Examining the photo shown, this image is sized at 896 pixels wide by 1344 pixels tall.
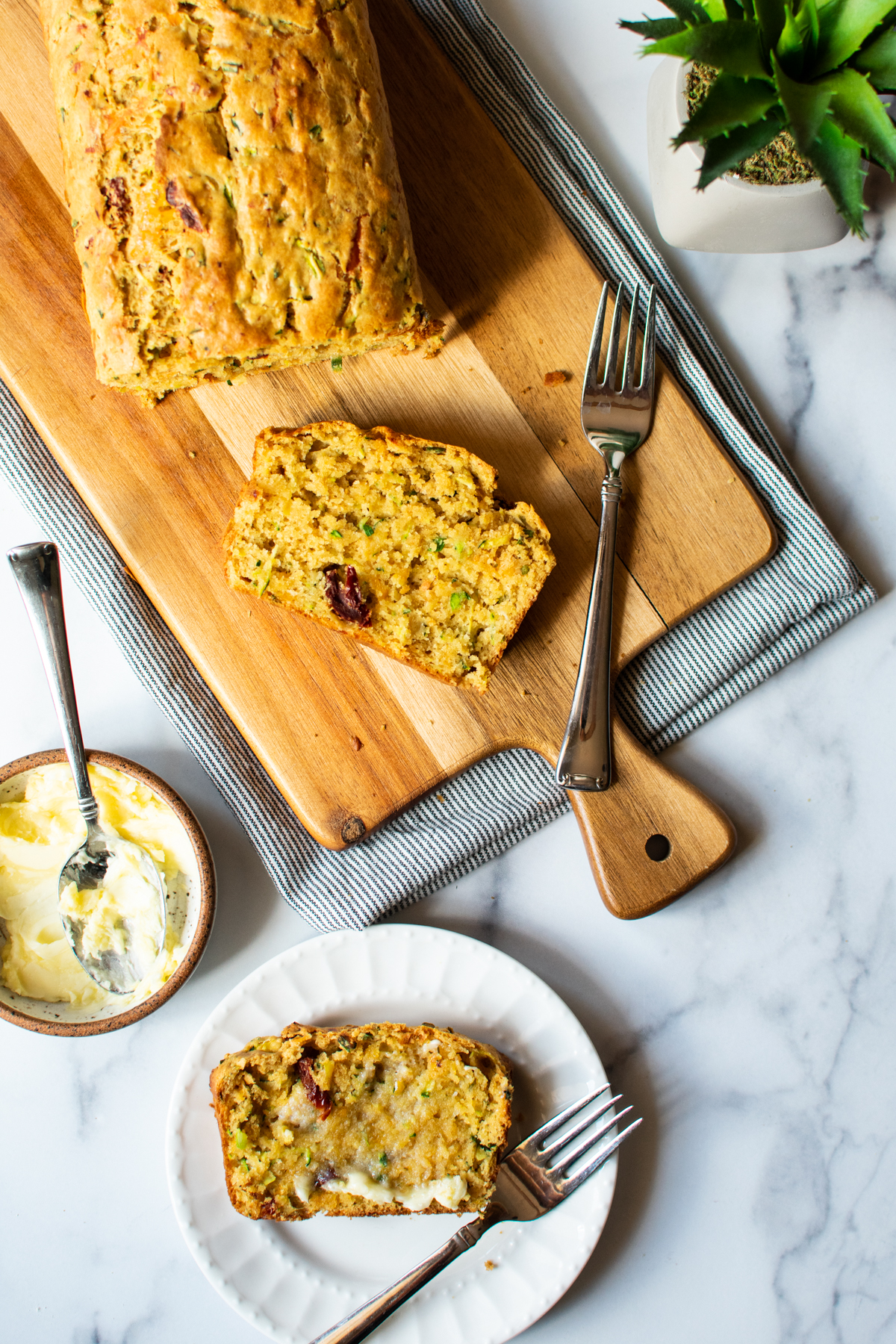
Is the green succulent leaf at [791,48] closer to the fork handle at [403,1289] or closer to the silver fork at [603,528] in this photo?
the silver fork at [603,528]

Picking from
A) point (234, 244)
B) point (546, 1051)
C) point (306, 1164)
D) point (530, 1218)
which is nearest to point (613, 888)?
point (546, 1051)

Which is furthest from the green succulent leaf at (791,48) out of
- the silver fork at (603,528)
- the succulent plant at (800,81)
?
the silver fork at (603,528)

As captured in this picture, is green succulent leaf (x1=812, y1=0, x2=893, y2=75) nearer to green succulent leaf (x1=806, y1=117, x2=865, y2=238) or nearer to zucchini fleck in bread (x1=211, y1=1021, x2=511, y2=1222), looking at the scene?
green succulent leaf (x1=806, y1=117, x2=865, y2=238)

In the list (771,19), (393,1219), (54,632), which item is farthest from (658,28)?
(393,1219)

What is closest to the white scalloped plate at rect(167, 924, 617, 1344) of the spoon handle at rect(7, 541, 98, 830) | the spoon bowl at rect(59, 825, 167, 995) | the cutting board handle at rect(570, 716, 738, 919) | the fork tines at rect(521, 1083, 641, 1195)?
the fork tines at rect(521, 1083, 641, 1195)

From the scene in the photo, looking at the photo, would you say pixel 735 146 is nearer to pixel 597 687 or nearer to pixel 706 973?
pixel 597 687
